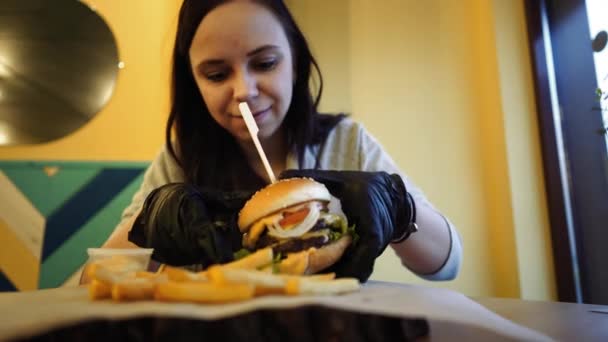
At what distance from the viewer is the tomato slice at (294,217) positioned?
2.95ft

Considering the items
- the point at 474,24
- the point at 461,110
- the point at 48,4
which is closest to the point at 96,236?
the point at 48,4

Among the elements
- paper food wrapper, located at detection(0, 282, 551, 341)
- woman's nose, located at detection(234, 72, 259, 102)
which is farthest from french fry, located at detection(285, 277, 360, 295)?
woman's nose, located at detection(234, 72, 259, 102)

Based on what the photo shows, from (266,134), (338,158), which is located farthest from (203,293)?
(338,158)

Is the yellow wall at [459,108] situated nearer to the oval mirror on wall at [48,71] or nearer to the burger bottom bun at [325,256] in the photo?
the oval mirror on wall at [48,71]

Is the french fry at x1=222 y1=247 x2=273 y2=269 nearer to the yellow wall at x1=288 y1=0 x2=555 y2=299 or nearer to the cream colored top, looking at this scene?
the cream colored top

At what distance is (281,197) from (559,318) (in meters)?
0.60

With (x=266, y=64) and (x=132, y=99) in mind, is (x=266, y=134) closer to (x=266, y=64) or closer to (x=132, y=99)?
(x=266, y=64)

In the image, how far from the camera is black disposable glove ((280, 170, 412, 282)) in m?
0.87

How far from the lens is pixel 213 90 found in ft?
4.42

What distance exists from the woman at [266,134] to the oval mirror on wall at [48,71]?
43.1 inches

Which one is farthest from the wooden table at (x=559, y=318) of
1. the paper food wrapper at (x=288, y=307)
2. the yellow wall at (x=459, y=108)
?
the yellow wall at (x=459, y=108)

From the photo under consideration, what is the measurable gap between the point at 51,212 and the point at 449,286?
2292 mm

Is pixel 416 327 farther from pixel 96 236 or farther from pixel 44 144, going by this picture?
pixel 44 144

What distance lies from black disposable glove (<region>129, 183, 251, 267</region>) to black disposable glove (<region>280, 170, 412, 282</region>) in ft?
0.63
